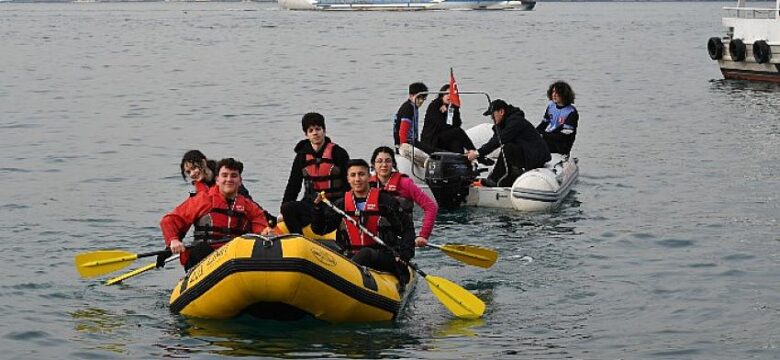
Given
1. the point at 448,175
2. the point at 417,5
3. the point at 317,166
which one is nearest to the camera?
the point at 317,166

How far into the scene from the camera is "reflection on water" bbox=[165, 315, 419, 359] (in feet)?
35.3

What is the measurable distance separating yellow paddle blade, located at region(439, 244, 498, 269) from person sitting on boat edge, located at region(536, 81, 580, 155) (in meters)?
5.58

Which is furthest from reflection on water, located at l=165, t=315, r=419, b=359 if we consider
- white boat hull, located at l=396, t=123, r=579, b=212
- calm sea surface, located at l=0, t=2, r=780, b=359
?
white boat hull, located at l=396, t=123, r=579, b=212

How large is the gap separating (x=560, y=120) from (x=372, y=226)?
7.41 metres

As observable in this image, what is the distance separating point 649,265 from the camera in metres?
14.6

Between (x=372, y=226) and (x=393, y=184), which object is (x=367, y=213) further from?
(x=393, y=184)

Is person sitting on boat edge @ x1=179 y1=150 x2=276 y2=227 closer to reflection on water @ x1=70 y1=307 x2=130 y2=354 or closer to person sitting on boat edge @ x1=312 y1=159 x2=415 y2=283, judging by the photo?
person sitting on boat edge @ x1=312 y1=159 x2=415 y2=283

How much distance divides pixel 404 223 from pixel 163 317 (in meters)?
2.27

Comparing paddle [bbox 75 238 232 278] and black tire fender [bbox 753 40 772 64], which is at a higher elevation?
black tire fender [bbox 753 40 772 64]

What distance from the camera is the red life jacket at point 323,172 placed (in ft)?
42.5

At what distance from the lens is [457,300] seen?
1180 cm

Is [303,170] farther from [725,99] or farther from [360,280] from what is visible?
[725,99]

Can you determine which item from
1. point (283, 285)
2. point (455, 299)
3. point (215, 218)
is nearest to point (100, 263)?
point (215, 218)

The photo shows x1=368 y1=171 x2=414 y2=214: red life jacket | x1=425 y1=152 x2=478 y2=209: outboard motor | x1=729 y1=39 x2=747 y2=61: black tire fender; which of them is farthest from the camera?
x1=729 y1=39 x2=747 y2=61: black tire fender
